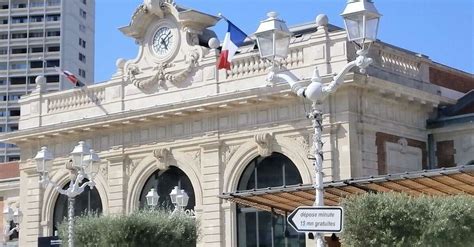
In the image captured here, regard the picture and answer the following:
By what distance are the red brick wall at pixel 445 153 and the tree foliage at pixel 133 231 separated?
1040 centimetres

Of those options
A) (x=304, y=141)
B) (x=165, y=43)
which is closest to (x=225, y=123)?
(x=304, y=141)

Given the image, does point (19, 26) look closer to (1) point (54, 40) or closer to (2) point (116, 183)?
(1) point (54, 40)

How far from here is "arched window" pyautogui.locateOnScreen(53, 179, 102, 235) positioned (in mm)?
35375

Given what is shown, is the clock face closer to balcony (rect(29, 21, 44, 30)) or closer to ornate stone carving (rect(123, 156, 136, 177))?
ornate stone carving (rect(123, 156, 136, 177))

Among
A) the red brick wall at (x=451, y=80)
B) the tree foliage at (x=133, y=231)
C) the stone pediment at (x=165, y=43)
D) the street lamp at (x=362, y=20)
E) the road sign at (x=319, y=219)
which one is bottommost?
the road sign at (x=319, y=219)

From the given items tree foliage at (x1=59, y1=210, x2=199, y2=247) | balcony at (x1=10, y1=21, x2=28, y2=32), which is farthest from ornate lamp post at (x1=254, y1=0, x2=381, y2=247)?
balcony at (x1=10, y1=21, x2=28, y2=32)

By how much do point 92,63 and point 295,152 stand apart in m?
70.2

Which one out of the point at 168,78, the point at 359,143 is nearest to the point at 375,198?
the point at 359,143

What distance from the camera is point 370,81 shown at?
28484 mm

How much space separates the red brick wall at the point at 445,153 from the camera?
31.1 m

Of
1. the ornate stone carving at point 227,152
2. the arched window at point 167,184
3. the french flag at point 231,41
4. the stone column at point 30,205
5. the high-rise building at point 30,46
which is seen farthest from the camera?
the high-rise building at point 30,46

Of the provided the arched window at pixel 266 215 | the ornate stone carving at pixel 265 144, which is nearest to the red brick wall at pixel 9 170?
the arched window at pixel 266 215

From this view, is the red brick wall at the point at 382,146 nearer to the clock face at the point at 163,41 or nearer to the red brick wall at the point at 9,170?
the clock face at the point at 163,41

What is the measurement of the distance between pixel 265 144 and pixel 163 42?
21.3 ft
